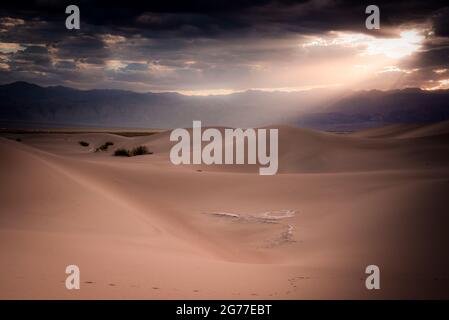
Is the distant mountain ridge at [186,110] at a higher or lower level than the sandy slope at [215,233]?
higher

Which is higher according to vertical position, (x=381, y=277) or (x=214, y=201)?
(x=214, y=201)

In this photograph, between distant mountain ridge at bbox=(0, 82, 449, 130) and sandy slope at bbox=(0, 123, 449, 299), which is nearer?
sandy slope at bbox=(0, 123, 449, 299)

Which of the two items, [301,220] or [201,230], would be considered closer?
[201,230]

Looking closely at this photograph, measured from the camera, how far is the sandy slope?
213 inches

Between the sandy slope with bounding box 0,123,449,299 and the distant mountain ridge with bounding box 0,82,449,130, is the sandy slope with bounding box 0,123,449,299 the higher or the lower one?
the lower one

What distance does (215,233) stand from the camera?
31.8 ft

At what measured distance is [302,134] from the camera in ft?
89.4

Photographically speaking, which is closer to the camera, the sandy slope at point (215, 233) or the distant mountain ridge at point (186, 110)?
the sandy slope at point (215, 233)

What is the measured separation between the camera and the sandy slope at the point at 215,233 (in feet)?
17.8

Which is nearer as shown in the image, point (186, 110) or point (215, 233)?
point (215, 233)
